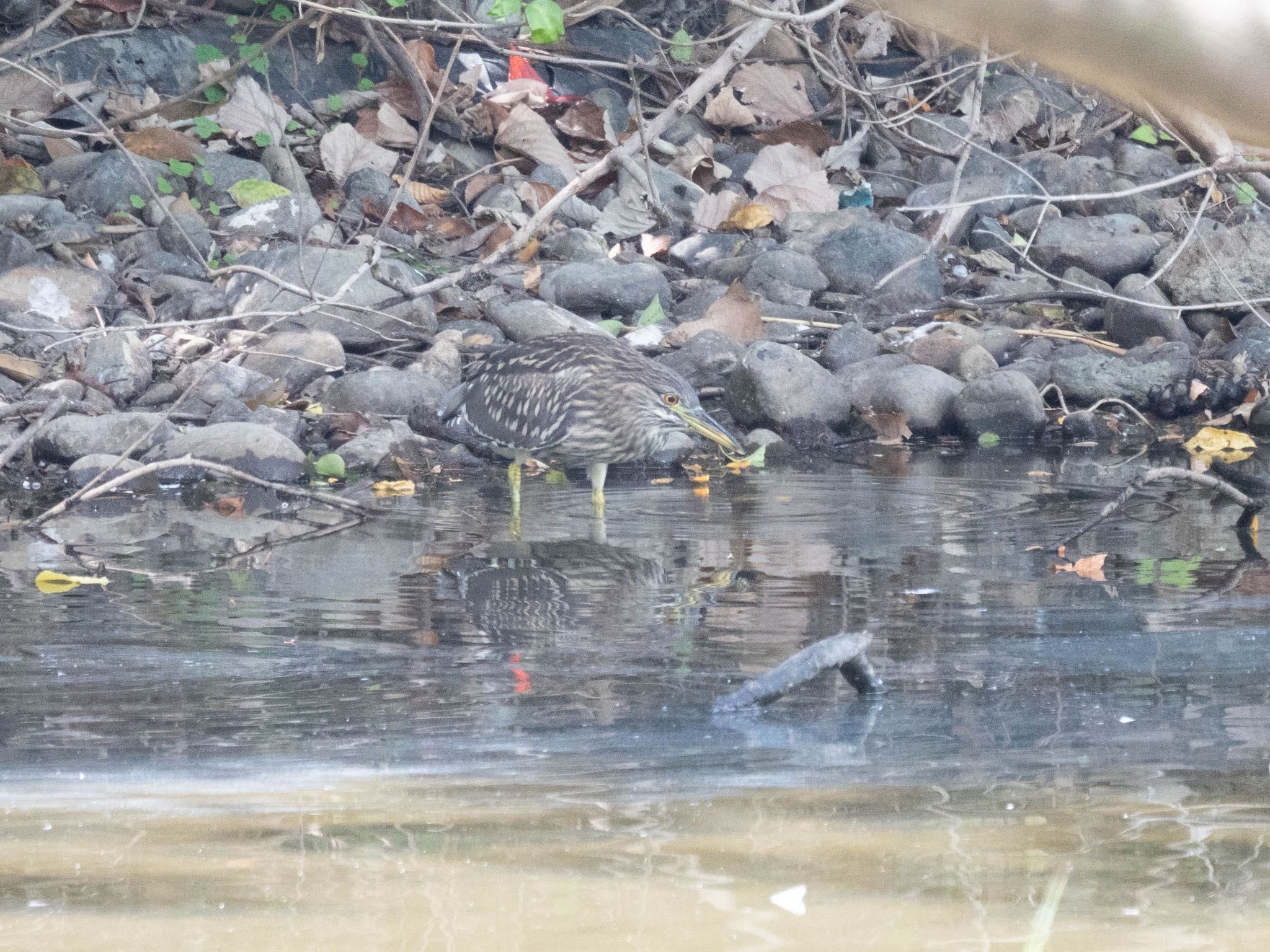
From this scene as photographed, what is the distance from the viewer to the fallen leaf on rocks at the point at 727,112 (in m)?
13.7

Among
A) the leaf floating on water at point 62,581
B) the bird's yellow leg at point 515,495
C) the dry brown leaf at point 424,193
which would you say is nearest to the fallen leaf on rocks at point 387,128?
the dry brown leaf at point 424,193

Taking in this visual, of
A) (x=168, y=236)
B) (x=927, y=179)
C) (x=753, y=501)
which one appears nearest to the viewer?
(x=753, y=501)

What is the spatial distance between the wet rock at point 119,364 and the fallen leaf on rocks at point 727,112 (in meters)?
Answer: 6.05

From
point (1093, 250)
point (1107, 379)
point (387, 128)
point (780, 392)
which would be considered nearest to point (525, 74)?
point (387, 128)

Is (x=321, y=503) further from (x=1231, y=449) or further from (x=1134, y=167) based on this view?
(x=1134, y=167)

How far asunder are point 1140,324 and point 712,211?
3.34 meters

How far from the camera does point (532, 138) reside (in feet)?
41.8

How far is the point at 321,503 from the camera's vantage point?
7.55 metres

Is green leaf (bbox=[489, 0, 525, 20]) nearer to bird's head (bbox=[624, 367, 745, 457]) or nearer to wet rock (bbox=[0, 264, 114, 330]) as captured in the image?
bird's head (bbox=[624, 367, 745, 457])

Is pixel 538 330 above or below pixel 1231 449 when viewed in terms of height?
above

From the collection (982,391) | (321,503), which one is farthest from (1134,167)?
(321,503)

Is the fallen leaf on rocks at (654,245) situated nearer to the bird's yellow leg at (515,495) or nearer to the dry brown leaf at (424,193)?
the dry brown leaf at (424,193)

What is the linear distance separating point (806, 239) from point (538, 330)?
9.35 ft

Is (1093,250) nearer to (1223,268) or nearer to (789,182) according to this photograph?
(1223,268)
